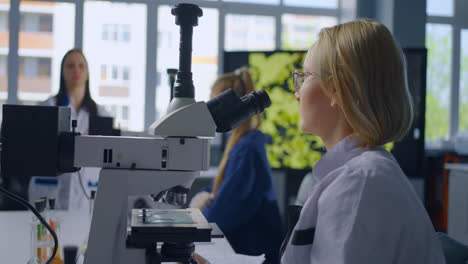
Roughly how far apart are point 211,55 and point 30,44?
190cm

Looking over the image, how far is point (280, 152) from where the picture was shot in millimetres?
4148

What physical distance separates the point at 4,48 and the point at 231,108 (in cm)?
432

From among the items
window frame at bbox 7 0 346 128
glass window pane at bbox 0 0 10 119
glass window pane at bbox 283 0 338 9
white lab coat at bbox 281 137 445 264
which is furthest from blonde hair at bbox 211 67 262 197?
glass window pane at bbox 0 0 10 119

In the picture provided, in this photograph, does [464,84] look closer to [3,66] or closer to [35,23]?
[35,23]

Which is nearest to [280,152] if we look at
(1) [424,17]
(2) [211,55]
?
(2) [211,55]

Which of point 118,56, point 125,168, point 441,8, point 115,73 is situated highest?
point 441,8

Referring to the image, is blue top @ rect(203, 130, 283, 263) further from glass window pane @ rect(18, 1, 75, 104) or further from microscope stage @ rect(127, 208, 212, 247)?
glass window pane @ rect(18, 1, 75, 104)

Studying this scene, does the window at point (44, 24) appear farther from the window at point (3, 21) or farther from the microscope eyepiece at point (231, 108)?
the microscope eyepiece at point (231, 108)

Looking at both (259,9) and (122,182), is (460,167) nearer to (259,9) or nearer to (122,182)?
(259,9)

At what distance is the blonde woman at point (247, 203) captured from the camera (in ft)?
6.45

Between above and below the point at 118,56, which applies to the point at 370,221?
below

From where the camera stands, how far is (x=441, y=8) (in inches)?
193

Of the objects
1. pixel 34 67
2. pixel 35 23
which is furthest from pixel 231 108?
pixel 35 23

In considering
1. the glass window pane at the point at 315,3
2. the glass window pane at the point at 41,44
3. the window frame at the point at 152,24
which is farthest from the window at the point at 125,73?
the glass window pane at the point at 315,3
